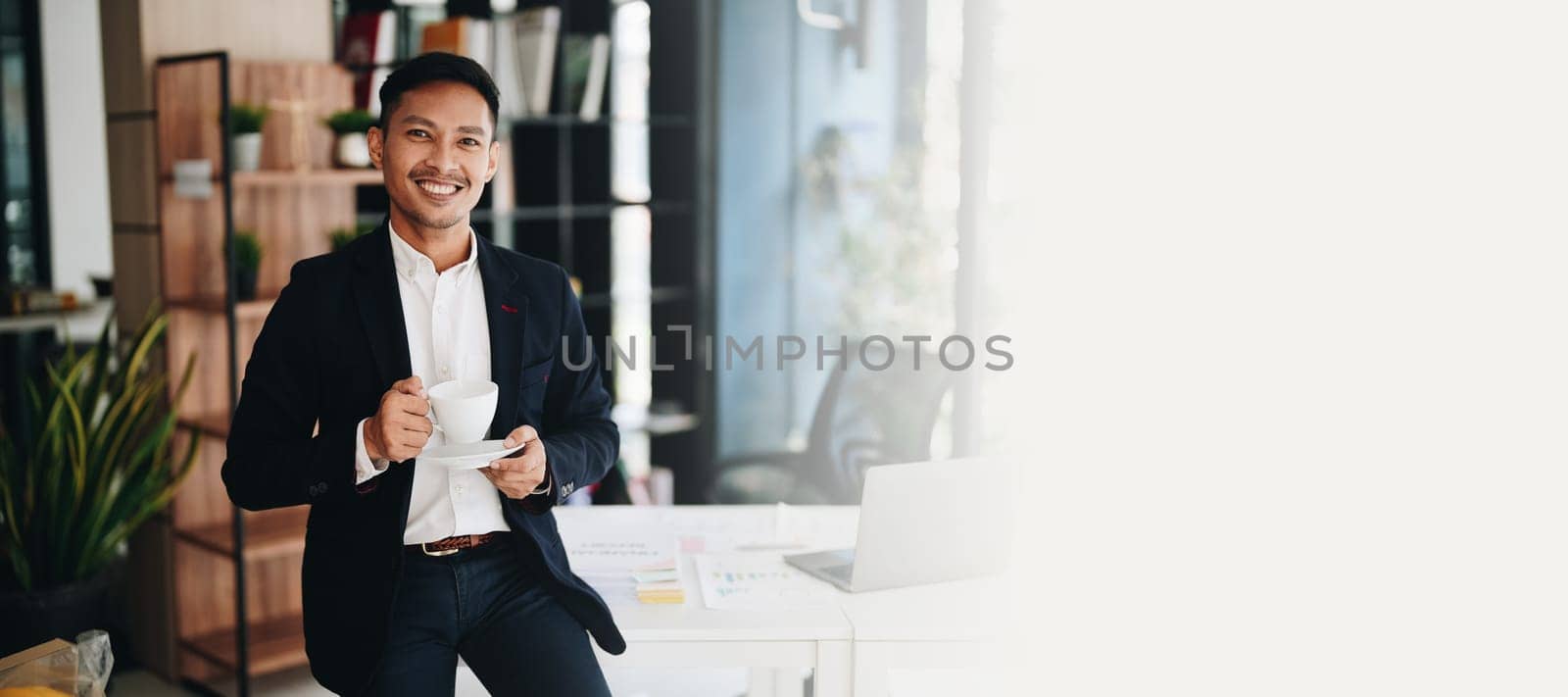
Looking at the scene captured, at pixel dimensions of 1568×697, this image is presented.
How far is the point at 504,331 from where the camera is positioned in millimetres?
2051

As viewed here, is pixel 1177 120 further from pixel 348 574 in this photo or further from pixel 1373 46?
pixel 348 574

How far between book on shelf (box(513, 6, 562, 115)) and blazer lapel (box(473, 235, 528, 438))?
8.21 feet

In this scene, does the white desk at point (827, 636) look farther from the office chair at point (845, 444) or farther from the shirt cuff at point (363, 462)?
the office chair at point (845, 444)

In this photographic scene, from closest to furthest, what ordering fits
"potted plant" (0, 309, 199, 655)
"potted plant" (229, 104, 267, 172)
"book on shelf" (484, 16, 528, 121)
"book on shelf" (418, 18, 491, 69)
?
"potted plant" (0, 309, 199, 655) < "potted plant" (229, 104, 267, 172) < "book on shelf" (418, 18, 491, 69) < "book on shelf" (484, 16, 528, 121)

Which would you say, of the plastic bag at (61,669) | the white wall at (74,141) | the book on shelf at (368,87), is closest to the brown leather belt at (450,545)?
the plastic bag at (61,669)

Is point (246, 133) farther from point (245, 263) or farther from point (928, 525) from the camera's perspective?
point (928, 525)

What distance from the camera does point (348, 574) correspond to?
1.96 metres

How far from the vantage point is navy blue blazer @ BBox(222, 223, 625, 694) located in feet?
6.37

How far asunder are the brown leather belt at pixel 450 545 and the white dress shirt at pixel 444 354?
0.03 ft

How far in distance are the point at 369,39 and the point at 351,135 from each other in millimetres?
427

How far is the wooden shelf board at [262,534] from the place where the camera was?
360 cm

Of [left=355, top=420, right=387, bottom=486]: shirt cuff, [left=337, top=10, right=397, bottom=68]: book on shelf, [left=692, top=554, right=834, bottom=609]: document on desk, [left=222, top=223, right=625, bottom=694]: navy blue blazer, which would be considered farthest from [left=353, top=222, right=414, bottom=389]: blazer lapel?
[left=337, top=10, right=397, bottom=68]: book on shelf

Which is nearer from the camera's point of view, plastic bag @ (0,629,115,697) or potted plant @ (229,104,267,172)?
plastic bag @ (0,629,115,697)

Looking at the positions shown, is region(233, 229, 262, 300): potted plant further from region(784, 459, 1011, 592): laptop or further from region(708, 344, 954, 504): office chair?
region(784, 459, 1011, 592): laptop
